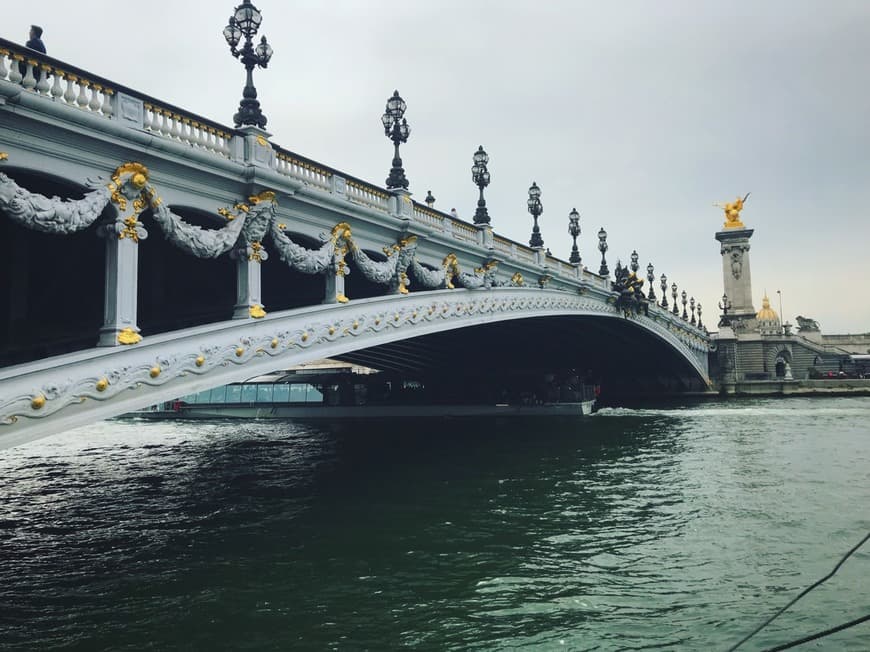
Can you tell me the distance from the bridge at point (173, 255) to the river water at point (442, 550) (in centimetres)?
334

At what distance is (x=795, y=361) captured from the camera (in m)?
84.2

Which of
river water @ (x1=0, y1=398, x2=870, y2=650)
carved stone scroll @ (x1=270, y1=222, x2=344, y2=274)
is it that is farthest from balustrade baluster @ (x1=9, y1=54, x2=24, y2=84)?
river water @ (x1=0, y1=398, x2=870, y2=650)

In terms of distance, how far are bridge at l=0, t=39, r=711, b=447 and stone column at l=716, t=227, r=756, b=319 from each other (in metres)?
79.6

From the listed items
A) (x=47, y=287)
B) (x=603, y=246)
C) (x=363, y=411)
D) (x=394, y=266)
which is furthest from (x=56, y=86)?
(x=363, y=411)

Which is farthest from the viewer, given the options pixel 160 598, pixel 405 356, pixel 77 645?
pixel 405 356

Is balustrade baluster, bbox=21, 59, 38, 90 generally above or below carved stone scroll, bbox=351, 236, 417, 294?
above

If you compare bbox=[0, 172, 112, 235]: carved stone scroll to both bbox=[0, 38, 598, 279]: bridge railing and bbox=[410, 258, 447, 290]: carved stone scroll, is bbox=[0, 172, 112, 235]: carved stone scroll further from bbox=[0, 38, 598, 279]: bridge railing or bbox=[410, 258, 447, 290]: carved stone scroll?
bbox=[410, 258, 447, 290]: carved stone scroll

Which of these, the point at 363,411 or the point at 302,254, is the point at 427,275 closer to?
the point at 302,254

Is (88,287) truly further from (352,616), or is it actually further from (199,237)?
(352,616)

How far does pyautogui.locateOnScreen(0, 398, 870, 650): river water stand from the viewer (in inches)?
354

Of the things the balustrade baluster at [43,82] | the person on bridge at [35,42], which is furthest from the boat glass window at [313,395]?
the balustrade baluster at [43,82]

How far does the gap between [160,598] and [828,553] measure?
1099 centimetres

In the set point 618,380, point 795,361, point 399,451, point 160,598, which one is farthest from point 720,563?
point 795,361

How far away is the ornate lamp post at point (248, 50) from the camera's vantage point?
14.9 meters
